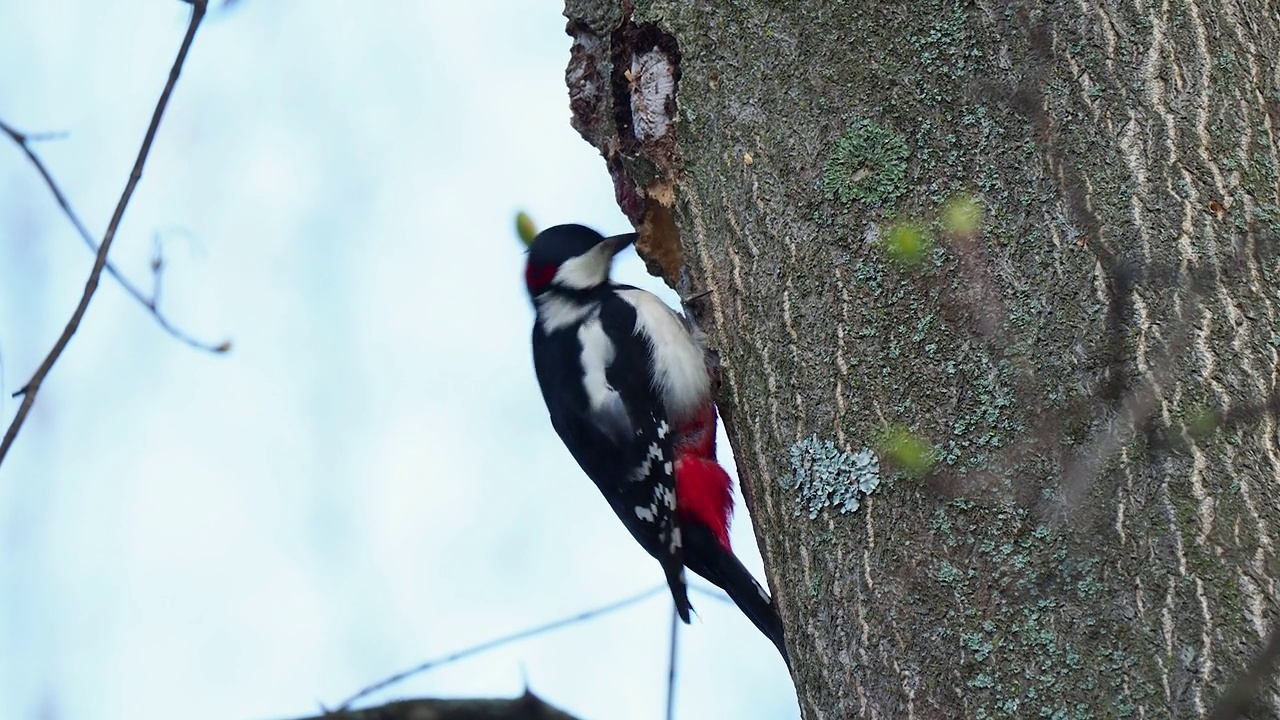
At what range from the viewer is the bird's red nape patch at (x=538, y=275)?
376 centimetres

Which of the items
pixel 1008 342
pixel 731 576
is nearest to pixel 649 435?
pixel 731 576

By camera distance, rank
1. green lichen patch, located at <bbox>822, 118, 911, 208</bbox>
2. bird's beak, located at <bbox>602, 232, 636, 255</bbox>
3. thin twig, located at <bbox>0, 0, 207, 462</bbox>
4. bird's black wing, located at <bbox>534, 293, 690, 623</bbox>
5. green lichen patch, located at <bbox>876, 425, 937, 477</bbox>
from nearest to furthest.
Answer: thin twig, located at <bbox>0, 0, 207, 462</bbox>
green lichen patch, located at <bbox>876, 425, 937, 477</bbox>
green lichen patch, located at <bbox>822, 118, 911, 208</bbox>
bird's black wing, located at <bbox>534, 293, 690, 623</bbox>
bird's beak, located at <bbox>602, 232, 636, 255</bbox>

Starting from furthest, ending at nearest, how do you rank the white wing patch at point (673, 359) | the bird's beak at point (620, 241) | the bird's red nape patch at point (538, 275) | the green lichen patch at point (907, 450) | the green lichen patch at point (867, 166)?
the bird's red nape patch at point (538, 275), the bird's beak at point (620, 241), the white wing patch at point (673, 359), the green lichen patch at point (867, 166), the green lichen patch at point (907, 450)

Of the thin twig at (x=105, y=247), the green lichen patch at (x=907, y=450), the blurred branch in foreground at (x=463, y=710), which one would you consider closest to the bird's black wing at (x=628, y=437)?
the blurred branch in foreground at (x=463, y=710)

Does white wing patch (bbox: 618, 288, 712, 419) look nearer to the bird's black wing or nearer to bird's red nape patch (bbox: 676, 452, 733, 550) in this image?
the bird's black wing

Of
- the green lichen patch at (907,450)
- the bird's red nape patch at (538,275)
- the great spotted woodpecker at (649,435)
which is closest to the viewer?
the green lichen patch at (907,450)

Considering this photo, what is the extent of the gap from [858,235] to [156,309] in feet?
5.07

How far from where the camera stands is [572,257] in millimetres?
3689

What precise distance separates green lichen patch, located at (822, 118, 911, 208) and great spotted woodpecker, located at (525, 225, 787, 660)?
1.03m

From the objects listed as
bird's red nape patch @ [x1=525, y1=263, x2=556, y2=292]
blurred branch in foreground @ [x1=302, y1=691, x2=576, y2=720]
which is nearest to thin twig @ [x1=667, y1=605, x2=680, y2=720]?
blurred branch in foreground @ [x1=302, y1=691, x2=576, y2=720]

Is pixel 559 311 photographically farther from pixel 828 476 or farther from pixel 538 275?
pixel 828 476

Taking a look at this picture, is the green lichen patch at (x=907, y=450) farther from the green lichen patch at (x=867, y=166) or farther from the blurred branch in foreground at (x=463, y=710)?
the blurred branch in foreground at (x=463, y=710)

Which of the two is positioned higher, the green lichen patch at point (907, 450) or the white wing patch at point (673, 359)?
the white wing patch at point (673, 359)

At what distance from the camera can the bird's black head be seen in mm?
3650
